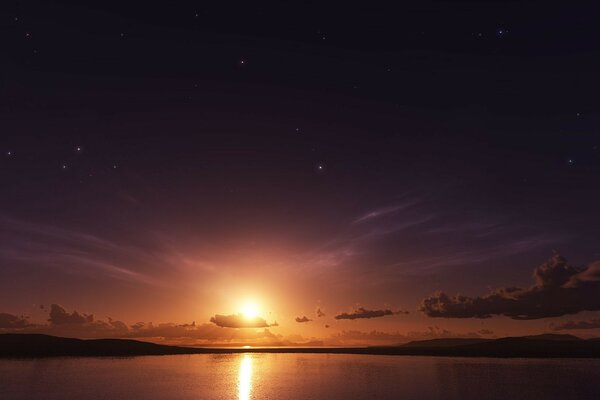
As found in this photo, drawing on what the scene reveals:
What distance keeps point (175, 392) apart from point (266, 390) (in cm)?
1766

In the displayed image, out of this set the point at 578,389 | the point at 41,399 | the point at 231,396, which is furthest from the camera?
the point at 578,389

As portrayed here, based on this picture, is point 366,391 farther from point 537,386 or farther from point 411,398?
point 537,386

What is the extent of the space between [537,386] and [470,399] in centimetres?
3586

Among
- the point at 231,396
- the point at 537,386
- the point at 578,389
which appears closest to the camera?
the point at 231,396

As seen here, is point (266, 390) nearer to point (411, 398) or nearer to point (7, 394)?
point (411, 398)

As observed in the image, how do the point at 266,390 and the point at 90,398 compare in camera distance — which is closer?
the point at 90,398

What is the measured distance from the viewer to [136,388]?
96688mm

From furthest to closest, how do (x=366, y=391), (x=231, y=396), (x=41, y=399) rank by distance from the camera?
(x=366, y=391) → (x=231, y=396) → (x=41, y=399)

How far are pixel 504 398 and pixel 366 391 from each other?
951 inches

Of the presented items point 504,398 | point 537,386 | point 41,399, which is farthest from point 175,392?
point 537,386

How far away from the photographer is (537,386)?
102 metres

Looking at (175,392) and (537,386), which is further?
(537,386)

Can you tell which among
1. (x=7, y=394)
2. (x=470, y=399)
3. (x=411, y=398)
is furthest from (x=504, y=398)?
(x=7, y=394)

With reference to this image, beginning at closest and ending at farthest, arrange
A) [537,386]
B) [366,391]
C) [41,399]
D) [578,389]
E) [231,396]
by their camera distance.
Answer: [41,399] → [231,396] → [366,391] → [578,389] → [537,386]
